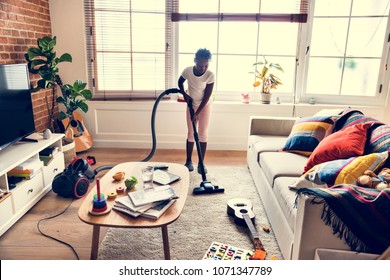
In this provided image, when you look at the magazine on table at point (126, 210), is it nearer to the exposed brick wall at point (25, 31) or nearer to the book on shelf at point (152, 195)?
the book on shelf at point (152, 195)

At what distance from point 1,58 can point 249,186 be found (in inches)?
98.5

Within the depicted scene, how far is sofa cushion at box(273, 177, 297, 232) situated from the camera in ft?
5.88

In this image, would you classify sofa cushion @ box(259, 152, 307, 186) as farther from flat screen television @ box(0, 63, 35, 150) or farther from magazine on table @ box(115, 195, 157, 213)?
flat screen television @ box(0, 63, 35, 150)

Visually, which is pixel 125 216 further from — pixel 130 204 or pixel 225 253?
pixel 225 253

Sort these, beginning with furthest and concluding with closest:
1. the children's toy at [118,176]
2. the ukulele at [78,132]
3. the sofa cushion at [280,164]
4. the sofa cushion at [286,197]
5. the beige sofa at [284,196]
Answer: the ukulele at [78,132], the sofa cushion at [280,164], the children's toy at [118,176], the sofa cushion at [286,197], the beige sofa at [284,196]

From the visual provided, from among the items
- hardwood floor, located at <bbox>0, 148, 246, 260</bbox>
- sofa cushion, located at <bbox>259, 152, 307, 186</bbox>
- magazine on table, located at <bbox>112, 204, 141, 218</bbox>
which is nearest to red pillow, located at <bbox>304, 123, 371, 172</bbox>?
sofa cushion, located at <bbox>259, 152, 307, 186</bbox>

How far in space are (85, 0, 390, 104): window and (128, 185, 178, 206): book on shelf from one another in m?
2.22

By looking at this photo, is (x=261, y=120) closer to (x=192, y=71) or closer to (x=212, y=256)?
(x=192, y=71)

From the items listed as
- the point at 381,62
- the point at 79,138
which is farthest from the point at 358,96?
the point at 79,138

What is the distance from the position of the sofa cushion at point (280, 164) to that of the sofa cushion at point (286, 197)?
89 mm

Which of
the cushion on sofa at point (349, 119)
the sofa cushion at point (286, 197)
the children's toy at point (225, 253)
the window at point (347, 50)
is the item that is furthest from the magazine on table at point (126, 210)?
the window at point (347, 50)

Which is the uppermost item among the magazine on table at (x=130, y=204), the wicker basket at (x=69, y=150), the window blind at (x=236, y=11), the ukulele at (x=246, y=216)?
the window blind at (x=236, y=11)

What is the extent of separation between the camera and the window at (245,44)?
378 centimetres

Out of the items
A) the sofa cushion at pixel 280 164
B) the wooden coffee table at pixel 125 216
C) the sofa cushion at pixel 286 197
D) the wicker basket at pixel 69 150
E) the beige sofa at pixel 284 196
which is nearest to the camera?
the beige sofa at pixel 284 196
